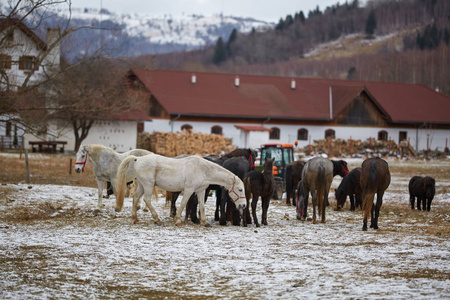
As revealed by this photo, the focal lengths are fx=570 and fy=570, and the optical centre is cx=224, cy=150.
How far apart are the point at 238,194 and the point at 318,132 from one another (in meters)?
42.6

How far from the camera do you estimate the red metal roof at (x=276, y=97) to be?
172 ft

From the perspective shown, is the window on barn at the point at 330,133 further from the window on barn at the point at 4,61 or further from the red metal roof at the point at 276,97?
the window on barn at the point at 4,61

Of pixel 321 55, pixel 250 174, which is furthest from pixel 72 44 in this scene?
pixel 321 55

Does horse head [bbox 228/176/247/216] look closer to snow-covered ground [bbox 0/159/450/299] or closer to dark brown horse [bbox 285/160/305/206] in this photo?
snow-covered ground [bbox 0/159/450/299]

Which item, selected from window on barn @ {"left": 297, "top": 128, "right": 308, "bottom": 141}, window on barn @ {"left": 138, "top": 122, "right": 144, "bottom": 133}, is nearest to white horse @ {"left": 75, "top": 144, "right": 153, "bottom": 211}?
window on barn @ {"left": 138, "top": 122, "right": 144, "bottom": 133}

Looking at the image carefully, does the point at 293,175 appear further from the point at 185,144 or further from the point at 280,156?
the point at 185,144

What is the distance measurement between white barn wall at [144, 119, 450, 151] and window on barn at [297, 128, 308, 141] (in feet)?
0.97

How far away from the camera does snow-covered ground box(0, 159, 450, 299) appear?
760 centimetres

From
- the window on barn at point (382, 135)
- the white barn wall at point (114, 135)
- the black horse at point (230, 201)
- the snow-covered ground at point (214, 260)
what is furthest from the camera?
the window on barn at point (382, 135)

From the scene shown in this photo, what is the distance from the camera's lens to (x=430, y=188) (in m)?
17.5

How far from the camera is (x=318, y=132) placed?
5450cm

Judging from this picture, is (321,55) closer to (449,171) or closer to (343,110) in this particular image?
(343,110)

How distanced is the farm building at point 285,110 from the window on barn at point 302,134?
10cm

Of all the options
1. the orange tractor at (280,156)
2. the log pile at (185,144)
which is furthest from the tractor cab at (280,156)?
the log pile at (185,144)
